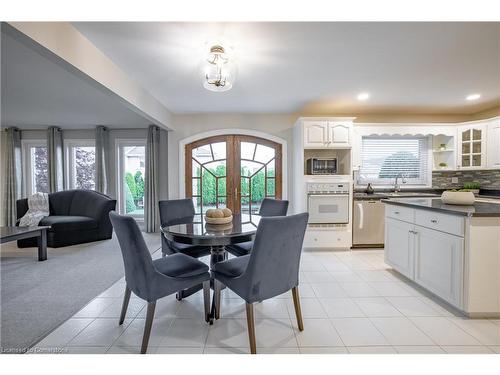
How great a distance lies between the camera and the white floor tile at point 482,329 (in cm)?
170

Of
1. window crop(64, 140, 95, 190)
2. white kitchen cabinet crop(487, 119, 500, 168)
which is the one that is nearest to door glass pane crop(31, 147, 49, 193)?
window crop(64, 140, 95, 190)

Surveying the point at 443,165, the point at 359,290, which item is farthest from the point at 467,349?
the point at 443,165

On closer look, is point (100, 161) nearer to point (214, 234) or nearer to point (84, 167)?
point (84, 167)

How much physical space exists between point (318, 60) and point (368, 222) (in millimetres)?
2705

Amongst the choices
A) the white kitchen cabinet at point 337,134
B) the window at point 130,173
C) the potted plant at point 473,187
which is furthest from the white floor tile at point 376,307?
the window at point 130,173

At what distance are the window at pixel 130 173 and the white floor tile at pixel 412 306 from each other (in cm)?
505

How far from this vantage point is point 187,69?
258 centimetres

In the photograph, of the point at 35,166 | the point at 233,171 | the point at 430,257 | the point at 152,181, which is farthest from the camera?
the point at 35,166

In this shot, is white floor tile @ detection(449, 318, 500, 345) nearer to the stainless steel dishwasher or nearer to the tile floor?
the tile floor

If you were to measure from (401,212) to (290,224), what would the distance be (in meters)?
1.79

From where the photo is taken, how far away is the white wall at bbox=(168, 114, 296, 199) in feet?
14.6

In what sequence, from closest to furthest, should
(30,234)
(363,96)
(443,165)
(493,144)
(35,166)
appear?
(30,234)
(363,96)
(493,144)
(443,165)
(35,166)

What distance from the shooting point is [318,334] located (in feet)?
5.80
